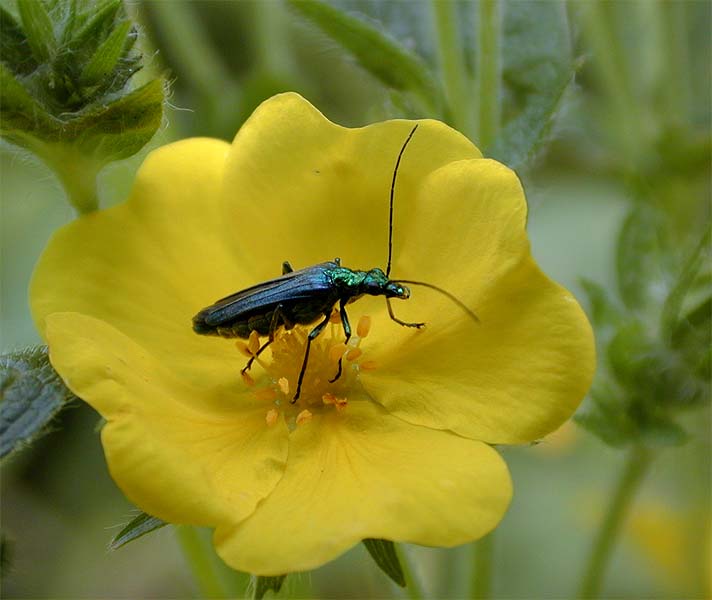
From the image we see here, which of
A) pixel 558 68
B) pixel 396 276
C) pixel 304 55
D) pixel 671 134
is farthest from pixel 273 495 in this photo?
pixel 304 55

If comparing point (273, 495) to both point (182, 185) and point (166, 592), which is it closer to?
point (182, 185)

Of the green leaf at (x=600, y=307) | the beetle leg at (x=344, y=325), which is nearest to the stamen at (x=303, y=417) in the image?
the beetle leg at (x=344, y=325)

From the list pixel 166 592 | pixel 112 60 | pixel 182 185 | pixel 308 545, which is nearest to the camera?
pixel 308 545

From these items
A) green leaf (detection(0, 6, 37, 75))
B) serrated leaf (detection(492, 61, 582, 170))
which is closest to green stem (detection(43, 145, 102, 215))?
green leaf (detection(0, 6, 37, 75))

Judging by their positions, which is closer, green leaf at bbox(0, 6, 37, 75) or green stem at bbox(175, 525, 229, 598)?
green leaf at bbox(0, 6, 37, 75)

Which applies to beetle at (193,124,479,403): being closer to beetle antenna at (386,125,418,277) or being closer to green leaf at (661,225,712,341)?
beetle antenna at (386,125,418,277)

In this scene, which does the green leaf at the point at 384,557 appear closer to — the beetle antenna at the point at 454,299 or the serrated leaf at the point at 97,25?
the beetle antenna at the point at 454,299
